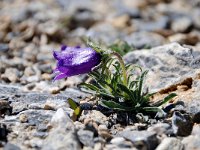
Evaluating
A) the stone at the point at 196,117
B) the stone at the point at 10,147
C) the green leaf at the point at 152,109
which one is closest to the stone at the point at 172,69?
the stone at the point at 196,117

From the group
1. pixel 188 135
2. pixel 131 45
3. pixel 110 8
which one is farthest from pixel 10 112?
pixel 110 8

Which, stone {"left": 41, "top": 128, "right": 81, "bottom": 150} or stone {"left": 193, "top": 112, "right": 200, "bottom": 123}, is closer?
stone {"left": 41, "top": 128, "right": 81, "bottom": 150}

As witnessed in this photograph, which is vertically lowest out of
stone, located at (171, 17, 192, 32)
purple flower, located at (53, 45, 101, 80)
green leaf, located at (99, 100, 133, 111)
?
green leaf, located at (99, 100, 133, 111)

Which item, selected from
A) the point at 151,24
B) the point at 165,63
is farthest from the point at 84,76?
the point at 151,24

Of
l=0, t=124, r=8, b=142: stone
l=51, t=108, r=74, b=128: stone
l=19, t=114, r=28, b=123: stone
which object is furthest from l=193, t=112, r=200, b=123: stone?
l=0, t=124, r=8, b=142: stone

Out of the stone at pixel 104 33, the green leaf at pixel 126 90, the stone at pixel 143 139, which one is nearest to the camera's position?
the stone at pixel 143 139

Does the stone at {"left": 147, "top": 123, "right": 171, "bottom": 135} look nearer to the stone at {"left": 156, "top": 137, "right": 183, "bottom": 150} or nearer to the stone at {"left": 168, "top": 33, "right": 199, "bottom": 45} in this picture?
the stone at {"left": 156, "top": 137, "right": 183, "bottom": 150}

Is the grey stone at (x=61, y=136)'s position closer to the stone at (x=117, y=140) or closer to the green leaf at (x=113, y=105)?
the stone at (x=117, y=140)

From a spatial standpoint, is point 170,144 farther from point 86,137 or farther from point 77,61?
point 77,61
